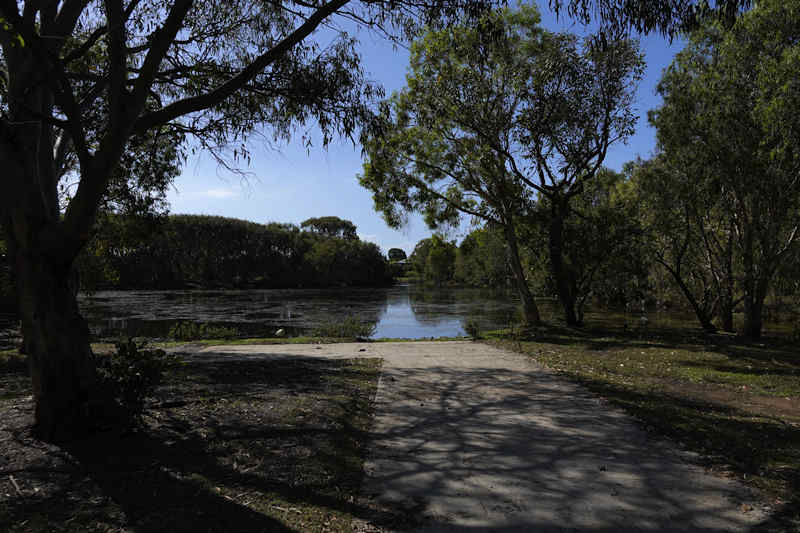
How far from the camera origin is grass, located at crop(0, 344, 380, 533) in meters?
2.93

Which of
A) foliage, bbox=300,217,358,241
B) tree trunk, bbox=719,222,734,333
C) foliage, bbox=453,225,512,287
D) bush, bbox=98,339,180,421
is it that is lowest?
bush, bbox=98,339,180,421

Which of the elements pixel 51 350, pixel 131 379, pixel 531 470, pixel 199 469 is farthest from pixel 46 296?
pixel 531 470

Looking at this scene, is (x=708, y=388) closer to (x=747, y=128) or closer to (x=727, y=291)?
(x=747, y=128)

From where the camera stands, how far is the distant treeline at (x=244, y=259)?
65688 mm

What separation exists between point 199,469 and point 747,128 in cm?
1279

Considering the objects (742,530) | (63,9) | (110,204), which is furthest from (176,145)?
(742,530)

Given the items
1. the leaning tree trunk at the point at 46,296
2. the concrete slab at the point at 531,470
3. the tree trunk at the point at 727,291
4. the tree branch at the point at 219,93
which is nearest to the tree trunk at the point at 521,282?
the tree trunk at the point at 727,291

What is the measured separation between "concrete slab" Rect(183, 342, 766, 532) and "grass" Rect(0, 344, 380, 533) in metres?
0.37

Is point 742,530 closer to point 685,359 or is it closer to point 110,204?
point 685,359

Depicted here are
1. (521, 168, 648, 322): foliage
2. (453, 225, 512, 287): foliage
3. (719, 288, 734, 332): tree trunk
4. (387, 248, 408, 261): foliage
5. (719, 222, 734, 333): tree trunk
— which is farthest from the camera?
(387, 248, 408, 261): foliage

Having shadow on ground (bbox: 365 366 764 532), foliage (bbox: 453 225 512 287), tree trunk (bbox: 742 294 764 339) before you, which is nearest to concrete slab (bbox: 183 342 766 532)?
shadow on ground (bbox: 365 366 764 532)

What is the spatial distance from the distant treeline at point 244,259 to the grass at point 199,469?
199 ft

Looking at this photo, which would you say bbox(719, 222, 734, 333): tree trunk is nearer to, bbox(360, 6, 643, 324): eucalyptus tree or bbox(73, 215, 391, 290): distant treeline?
bbox(360, 6, 643, 324): eucalyptus tree

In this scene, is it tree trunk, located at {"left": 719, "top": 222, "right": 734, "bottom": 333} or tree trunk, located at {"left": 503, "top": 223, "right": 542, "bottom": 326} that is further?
tree trunk, located at {"left": 503, "top": 223, "right": 542, "bottom": 326}
